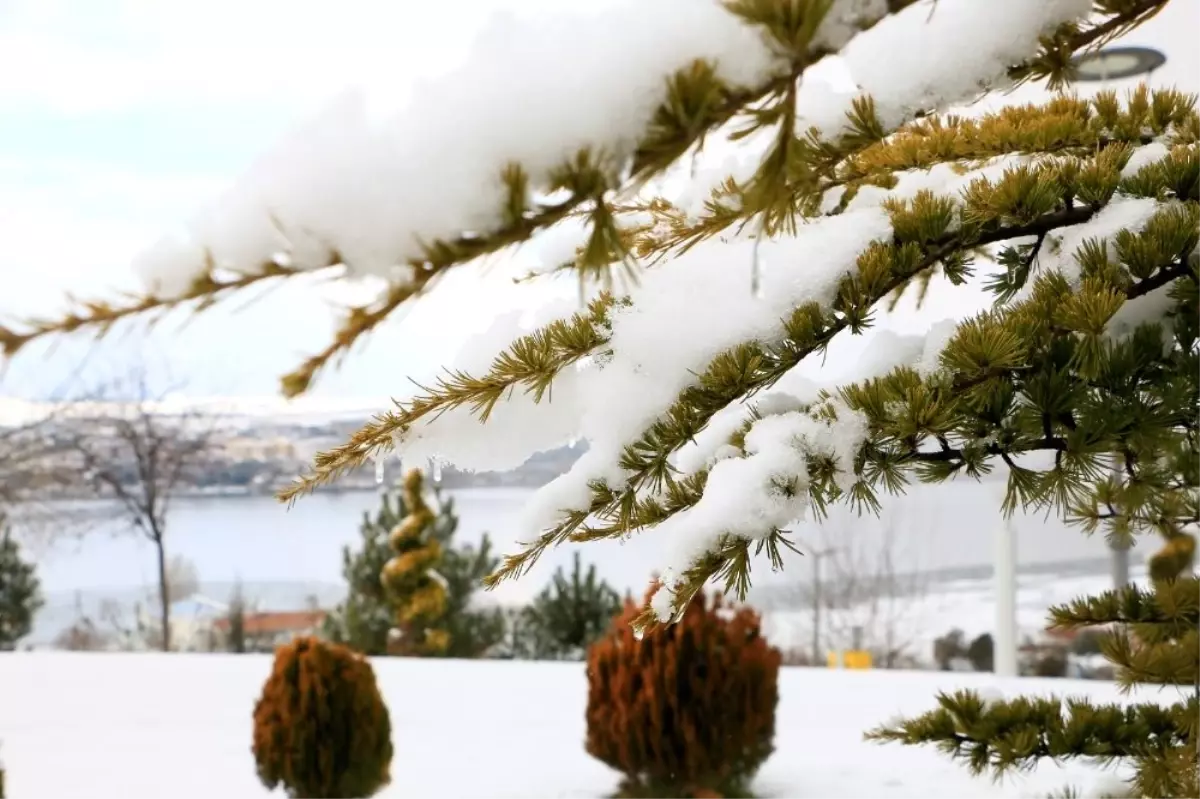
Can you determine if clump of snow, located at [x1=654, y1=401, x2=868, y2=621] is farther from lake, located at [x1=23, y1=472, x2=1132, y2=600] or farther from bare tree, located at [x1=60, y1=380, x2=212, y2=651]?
bare tree, located at [x1=60, y1=380, x2=212, y2=651]

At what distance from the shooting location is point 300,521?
7.29m

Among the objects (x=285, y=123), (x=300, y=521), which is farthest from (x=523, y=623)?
(x=285, y=123)

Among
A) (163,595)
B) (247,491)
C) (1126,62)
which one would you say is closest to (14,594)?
(163,595)

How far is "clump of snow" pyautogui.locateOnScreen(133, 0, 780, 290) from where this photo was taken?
24 cm

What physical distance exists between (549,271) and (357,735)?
9.83 ft

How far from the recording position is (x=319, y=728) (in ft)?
10.7

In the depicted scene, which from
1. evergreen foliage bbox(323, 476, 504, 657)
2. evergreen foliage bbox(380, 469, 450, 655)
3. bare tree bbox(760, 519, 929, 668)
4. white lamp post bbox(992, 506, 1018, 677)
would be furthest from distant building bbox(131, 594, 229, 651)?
white lamp post bbox(992, 506, 1018, 677)

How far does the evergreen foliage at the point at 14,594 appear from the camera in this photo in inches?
266

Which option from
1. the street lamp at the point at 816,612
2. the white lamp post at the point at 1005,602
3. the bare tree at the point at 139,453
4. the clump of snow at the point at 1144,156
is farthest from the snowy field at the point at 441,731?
the clump of snow at the point at 1144,156

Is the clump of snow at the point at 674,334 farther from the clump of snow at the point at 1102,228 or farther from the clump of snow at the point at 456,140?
the clump of snow at the point at 456,140

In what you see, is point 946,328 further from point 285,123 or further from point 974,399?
point 285,123

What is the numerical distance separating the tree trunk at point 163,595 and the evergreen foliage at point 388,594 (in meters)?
1.61

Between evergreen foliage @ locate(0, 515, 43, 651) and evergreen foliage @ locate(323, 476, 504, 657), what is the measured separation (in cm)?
225

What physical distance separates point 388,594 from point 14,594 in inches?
111
